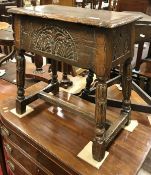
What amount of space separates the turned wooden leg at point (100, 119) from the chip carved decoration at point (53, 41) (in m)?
0.13

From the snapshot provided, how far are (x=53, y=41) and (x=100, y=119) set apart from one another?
32 centimetres

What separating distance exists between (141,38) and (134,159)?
644 mm

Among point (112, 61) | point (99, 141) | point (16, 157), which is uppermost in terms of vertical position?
point (112, 61)

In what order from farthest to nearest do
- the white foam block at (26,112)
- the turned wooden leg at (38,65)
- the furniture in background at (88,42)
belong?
the turned wooden leg at (38,65), the white foam block at (26,112), the furniture in background at (88,42)

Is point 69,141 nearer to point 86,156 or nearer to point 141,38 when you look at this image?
point 86,156

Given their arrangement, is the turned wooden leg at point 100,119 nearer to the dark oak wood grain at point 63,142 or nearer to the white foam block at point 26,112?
the dark oak wood grain at point 63,142

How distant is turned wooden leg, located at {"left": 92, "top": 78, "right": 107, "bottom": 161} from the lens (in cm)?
71

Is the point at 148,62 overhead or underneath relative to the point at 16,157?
overhead

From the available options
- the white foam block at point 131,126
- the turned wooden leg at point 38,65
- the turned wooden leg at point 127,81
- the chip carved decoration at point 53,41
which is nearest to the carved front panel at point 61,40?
the chip carved decoration at point 53,41

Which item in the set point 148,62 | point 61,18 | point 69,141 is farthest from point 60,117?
point 148,62

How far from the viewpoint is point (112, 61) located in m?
0.71

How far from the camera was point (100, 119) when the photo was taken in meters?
0.75

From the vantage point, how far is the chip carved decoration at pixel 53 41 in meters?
0.75

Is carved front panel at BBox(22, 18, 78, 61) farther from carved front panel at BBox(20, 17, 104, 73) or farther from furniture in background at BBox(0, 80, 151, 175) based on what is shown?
furniture in background at BBox(0, 80, 151, 175)
